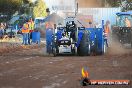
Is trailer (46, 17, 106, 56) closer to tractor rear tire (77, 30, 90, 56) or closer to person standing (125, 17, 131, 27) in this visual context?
tractor rear tire (77, 30, 90, 56)

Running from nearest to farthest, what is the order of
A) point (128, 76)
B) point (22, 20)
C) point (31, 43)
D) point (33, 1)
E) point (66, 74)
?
point (128, 76), point (66, 74), point (31, 43), point (22, 20), point (33, 1)

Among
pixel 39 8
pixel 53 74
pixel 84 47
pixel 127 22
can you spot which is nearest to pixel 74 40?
pixel 84 47

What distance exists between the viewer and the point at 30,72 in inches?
614

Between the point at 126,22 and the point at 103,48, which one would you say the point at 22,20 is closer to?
the point at 126,22

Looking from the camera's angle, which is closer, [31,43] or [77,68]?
[77,68]

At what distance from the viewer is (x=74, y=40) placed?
2358cm

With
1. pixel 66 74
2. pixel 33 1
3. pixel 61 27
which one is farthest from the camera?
pixel 33 1

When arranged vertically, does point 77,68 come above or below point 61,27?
below

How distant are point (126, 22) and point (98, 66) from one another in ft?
43.6

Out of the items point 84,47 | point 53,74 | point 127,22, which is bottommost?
point 53,74

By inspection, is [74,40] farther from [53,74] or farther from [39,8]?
[39,8]

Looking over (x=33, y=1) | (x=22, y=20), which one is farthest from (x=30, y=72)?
(x=33, y=1)

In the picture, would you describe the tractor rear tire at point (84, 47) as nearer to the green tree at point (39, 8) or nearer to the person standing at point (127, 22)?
the person standing at point (127, 22)

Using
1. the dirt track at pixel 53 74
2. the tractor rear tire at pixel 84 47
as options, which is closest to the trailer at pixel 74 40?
the tractor rear tire at pixel 84 47
